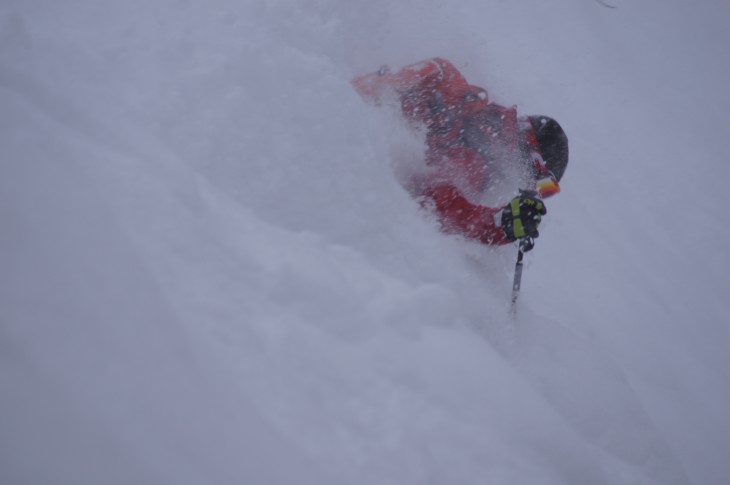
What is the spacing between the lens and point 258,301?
1.19 metres

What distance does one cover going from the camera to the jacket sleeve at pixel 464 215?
6.77 feet

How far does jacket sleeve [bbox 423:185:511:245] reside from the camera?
206cm

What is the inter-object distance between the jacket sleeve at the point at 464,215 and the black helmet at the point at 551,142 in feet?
2.73

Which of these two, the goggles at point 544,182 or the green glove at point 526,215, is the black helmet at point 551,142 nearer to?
the goggles at point 544,182

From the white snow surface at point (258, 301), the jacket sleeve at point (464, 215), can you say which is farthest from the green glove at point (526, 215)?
the white snow surface at point (258, 301)

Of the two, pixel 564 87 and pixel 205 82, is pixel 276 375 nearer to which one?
pixel 205 82

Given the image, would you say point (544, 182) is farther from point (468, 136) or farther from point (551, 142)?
point (468, 136)

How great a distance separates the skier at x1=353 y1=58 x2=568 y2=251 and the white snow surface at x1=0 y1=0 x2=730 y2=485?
0.58ft

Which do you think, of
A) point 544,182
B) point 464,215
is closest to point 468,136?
point 544,182

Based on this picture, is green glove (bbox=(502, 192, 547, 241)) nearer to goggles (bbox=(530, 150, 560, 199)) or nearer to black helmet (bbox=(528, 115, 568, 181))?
goggles (bbox=(530, 150, 560, 199))

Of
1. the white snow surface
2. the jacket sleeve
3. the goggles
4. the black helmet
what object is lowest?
the white snow surface

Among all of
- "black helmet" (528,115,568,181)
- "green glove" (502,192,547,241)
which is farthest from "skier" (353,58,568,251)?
"green glove" (502,192,547,241)

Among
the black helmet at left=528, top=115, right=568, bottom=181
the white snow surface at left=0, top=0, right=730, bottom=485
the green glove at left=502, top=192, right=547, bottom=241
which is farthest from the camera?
the black helmet at left=528, top=115, right=568, bottom=181

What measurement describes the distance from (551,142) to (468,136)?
1.92 ft
